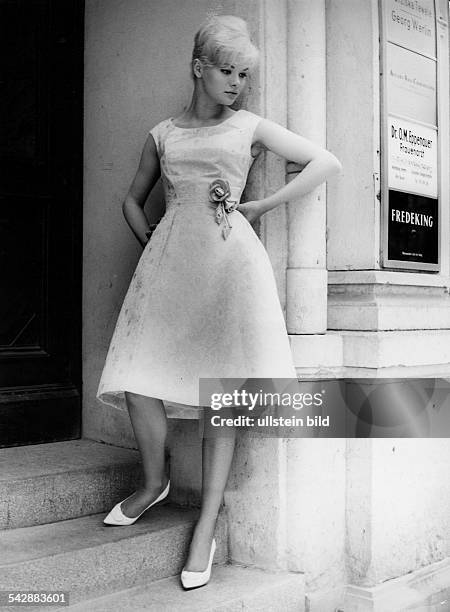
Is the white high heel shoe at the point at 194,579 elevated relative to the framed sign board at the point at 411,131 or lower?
lower

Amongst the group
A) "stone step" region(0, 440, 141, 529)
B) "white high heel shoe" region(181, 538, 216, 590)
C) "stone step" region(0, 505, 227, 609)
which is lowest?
"white high heel shoe" region(181, 538, 216, 590)

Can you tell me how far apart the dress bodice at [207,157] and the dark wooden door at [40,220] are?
1024 mm

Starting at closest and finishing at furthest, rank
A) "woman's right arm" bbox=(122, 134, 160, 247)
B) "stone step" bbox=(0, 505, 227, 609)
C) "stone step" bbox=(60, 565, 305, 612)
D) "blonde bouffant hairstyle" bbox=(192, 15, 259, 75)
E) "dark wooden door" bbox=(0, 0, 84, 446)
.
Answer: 1. "stone step" bbox=(0, 505, 227, 609)
2. "stone step" bbox=(60, 565, 305, 612)
3. "blonde bouffant hairstyle" bbox=(192, 15, 259, 75)
4. "woman's right arm" bbox=(122, 134, 160, 247)
5. "dark wooden door" bbox=(0, 0, 84, 446)

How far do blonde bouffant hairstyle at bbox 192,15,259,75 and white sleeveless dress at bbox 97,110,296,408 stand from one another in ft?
0.82

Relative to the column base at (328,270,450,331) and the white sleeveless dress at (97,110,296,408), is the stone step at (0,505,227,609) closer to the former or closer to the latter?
the white sleeveless dress at (97,110,296,408)

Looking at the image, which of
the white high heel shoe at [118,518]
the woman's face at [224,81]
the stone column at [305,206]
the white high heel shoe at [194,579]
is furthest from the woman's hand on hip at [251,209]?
the white high heel shoe at [194,579]

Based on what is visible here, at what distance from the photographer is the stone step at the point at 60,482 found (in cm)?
340

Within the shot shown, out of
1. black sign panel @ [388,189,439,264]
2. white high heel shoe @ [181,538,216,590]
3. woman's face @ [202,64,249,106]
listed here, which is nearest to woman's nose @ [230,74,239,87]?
woman's face @ [202,64,249,106]

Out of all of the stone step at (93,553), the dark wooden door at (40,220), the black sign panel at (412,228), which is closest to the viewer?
the stone step at (93,553)

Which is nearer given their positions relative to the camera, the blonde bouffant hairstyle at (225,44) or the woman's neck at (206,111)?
the blonde bouffant hairstyle at (225,44)

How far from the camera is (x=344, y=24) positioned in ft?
12.2

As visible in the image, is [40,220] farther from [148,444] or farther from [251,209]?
[148,444]

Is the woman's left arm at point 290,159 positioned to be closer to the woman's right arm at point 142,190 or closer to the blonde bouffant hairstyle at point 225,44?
the blonde bouffant hairstyle at point 225,44

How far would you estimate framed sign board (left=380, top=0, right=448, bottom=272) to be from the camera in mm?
3680
